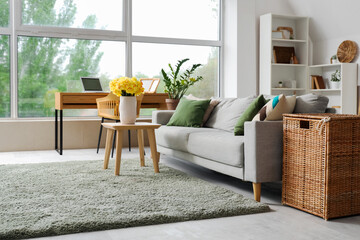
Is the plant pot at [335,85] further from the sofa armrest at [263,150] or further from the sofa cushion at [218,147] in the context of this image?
the sofa armrest at [263,150]

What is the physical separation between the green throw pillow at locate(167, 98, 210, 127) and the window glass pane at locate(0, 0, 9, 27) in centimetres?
280

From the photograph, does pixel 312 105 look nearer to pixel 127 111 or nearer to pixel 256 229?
pixel 256 229

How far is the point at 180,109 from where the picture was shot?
445cm

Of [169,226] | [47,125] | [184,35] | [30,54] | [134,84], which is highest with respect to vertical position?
[184,35]

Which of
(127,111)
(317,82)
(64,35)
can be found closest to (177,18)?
(64,35)

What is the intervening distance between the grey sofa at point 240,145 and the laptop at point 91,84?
5.57 ft

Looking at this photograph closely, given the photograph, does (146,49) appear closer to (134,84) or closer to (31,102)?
(31,102)

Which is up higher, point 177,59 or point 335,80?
point 177,59

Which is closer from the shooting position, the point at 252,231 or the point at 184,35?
the point at 252,231

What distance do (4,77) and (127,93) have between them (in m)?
2.58

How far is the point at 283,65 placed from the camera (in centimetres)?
669

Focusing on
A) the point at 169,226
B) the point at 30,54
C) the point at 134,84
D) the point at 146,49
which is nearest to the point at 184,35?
the point at 146,49

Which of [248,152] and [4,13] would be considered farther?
[4,13]

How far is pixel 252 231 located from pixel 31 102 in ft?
14.3
